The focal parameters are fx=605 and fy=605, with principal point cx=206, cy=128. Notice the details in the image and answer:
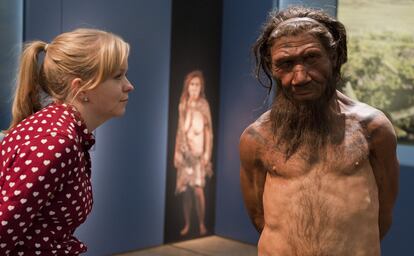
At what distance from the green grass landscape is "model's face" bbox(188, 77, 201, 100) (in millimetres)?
1351

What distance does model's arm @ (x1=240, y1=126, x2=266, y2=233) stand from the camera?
2322mm

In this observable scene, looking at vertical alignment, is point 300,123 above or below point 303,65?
below

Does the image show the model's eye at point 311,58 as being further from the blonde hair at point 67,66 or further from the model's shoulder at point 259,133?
the blonde hair at point 67,66

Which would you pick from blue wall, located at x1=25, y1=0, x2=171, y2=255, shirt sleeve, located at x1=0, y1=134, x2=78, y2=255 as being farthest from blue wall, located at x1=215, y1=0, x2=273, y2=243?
shirt sleeve, located at x1=0, y1=134, x2=78, y2=255

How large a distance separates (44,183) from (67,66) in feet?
1.53

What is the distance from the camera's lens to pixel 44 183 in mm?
1825

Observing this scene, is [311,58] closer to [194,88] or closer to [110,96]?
[110,96]

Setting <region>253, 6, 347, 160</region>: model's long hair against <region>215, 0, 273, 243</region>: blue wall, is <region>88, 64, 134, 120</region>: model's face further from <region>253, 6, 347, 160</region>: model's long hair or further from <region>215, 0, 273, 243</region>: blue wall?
<region>215, 0, 273, 243</region>: blue wall

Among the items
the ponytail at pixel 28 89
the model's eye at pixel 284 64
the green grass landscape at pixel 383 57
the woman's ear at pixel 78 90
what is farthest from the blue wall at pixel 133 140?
the model's eye at pixel 284 64

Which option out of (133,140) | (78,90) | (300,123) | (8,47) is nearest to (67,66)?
(78,90)

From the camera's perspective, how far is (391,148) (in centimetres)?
224

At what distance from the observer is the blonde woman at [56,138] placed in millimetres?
1818

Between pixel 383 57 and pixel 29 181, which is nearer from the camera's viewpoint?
pixel 29 181

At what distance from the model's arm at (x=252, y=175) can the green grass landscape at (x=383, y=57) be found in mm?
3161
